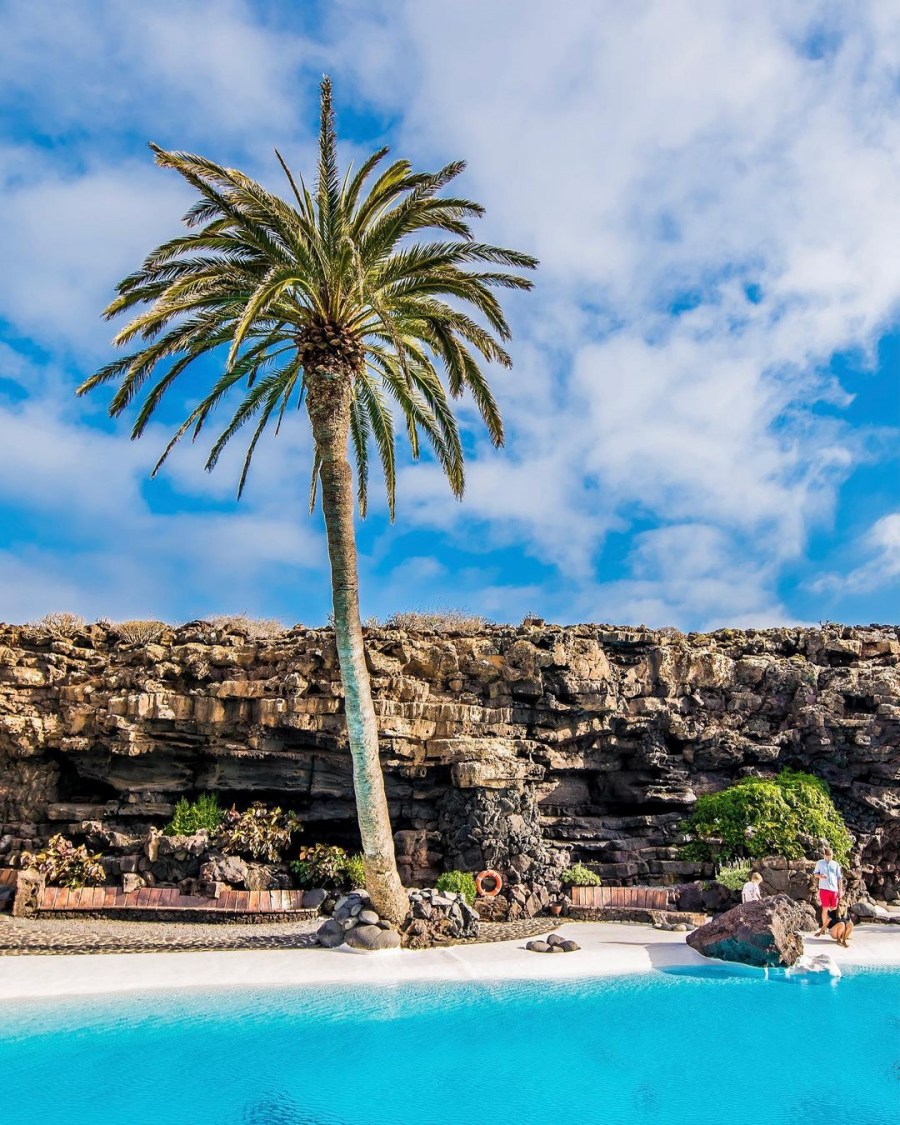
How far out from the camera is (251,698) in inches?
771

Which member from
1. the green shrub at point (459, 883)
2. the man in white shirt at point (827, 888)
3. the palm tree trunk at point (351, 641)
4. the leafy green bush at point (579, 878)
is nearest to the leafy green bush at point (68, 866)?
the palm tree trunk at point (351, 641)

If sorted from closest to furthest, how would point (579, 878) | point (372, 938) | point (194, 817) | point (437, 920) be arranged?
point (372, 938) → point (437, 920) → point (579, 878) → point (194, 817)

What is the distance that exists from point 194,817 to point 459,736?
6.36 metres

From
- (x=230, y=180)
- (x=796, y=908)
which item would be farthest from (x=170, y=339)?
(x=796, y=908)

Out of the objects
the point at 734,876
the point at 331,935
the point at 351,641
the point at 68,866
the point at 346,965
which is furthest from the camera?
the point at 68,866

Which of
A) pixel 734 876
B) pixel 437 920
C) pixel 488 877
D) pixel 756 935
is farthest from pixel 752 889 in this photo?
pixel 437 920

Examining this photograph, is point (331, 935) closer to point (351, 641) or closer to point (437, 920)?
point (437, 920)

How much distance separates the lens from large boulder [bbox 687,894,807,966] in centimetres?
1294

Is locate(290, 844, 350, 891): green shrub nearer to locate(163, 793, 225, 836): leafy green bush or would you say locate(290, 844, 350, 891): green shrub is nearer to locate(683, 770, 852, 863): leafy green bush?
locate(163, 793, 225, 836): leafy green bush

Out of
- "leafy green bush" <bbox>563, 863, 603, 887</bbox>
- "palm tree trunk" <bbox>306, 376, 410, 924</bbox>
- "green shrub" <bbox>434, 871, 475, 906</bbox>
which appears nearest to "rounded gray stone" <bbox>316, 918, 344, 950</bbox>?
"palm tree trunk" <bbox>306, 376, 410, 924</bbox>

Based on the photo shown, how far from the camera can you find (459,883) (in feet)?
56.7

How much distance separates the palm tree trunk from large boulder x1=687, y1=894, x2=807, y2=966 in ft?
17.4

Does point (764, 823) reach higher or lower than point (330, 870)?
higher

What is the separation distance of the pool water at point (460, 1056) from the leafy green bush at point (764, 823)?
659 centimetres
